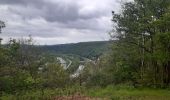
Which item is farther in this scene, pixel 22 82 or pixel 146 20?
pixel 146 20

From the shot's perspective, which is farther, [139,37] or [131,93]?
[139,37]

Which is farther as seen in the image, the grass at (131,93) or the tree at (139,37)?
the tree at (139,37)

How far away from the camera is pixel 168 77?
4941 centimetres

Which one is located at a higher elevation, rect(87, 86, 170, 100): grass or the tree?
the tree

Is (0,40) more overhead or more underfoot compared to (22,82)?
more overhead

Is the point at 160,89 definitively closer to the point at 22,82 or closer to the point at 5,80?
the point at 22,82

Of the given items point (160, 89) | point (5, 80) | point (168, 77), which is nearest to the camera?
point (5, 80)

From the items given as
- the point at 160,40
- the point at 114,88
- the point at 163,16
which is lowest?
the point at 114,88

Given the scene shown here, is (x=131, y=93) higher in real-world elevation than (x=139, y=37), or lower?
lower

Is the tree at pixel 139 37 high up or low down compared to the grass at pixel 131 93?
up

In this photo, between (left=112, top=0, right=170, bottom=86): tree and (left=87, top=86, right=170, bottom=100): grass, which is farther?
(left=112, top=0, right=170, bottom=86): tree

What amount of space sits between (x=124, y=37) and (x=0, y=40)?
1864 cm

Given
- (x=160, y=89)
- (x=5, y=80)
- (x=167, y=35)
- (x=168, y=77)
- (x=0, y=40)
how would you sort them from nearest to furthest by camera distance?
(x=5, y=80), (x=0, y=40), (x=167, y=35), (x=160, y=89), (x=168, y=77)

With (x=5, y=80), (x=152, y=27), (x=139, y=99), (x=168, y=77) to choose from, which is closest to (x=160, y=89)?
(x=168, y=77)
